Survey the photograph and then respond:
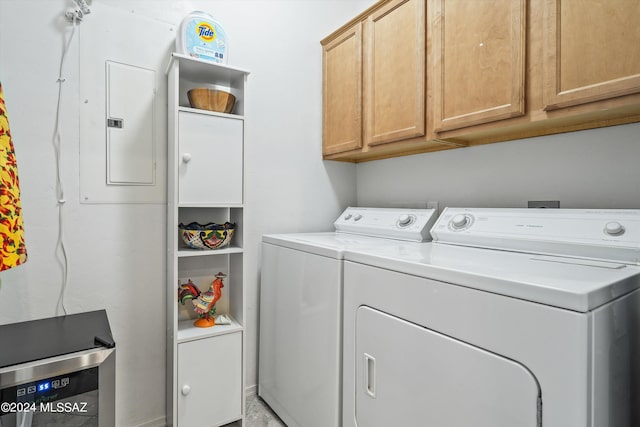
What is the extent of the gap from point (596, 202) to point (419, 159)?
91cm

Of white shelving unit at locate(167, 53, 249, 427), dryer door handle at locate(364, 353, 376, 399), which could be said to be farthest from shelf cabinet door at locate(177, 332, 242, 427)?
dryer door handle at locate(364, 353, 376, 399)

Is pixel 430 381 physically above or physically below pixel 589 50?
below

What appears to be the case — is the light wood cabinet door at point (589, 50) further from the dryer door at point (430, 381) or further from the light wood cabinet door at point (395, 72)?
the dryer door at point (430, 381)

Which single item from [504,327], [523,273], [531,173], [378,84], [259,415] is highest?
[378,84]

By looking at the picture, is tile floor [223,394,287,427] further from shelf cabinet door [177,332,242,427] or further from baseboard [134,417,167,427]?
baseboard [134,417,167,427]

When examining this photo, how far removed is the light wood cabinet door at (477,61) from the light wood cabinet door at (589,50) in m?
0.10

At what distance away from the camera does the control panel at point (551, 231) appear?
106 centimetres

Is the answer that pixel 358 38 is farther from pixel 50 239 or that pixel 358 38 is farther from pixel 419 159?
pixel 50 239

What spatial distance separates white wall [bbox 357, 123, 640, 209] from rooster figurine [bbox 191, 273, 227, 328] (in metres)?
1.20

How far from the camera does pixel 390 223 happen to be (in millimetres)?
1864

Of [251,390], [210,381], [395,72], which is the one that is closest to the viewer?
[210,381]

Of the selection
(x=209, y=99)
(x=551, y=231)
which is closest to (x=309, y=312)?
(x=551, y=231)

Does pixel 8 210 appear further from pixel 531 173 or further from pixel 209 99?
pixel 531 173

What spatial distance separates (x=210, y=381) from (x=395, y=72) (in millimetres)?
1827
